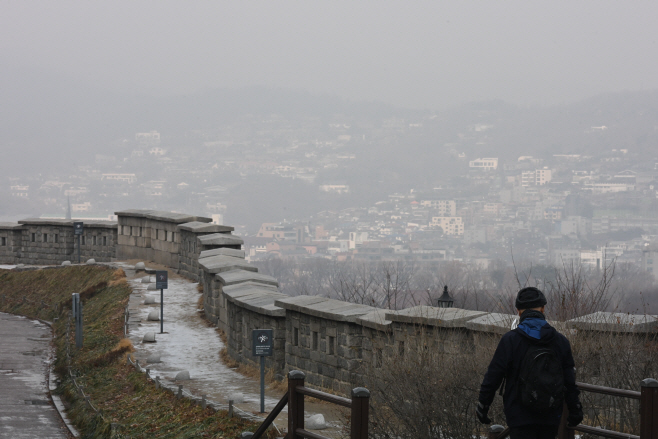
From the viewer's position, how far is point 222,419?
10297 mm

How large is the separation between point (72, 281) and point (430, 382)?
24084 mm

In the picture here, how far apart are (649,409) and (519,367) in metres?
0.81

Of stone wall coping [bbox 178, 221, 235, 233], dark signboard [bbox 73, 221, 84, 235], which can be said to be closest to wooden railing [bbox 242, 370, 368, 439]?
stone wall coping [bbox 178, 221, 235, 233]

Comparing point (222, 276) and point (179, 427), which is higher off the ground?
point (222, 276)

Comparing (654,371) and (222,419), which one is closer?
(654,371)

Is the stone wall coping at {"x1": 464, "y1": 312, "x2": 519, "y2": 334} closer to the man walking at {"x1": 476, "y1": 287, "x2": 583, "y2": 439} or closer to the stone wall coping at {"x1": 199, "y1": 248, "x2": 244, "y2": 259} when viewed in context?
the man walking at {"x1": 476, "y1": 287, "x2": 583, "y2": 439}

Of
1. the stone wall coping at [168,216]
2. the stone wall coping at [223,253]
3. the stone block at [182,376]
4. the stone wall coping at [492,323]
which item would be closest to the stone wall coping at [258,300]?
the stone block at [182,376]

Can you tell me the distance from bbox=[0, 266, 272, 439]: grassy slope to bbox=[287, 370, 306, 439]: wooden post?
12.8ft

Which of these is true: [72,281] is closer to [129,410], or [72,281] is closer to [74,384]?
[74,384]

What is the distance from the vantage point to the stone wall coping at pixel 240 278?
16938 millimetres

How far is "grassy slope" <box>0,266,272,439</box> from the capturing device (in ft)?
35.8

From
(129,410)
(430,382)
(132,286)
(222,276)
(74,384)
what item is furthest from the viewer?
(132,286)

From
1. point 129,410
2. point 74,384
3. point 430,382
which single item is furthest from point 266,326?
point 430,382

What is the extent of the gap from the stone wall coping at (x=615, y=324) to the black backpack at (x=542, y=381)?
3610 mm
